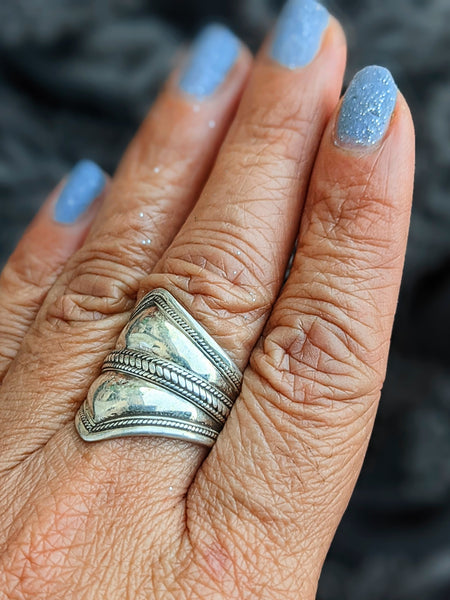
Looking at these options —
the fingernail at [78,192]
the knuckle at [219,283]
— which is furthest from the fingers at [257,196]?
the fingernail at [78,192]

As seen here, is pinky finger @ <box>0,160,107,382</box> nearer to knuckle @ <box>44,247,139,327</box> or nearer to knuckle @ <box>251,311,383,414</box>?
knuckle @ <box>44,247,139,327</box>

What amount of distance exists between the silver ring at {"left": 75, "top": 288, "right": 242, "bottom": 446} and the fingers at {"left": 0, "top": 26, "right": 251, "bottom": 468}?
0.27ft

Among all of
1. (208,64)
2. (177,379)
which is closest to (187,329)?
(177,379)

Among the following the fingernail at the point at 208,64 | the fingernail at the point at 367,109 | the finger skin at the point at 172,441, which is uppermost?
the fingernail at the point at 208,64

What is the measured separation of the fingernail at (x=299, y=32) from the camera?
1006 millimetres

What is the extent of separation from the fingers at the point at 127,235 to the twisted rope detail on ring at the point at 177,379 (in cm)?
11

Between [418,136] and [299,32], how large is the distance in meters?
0.33

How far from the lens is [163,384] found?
0.82 meters

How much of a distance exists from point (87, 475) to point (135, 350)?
7.3 inches

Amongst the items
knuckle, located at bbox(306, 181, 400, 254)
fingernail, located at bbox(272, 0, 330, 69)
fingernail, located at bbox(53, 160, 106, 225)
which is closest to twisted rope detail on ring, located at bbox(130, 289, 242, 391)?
knuckle, located at bbox(306, 181, 400, 254)

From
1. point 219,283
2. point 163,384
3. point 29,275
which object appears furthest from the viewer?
point 29,275

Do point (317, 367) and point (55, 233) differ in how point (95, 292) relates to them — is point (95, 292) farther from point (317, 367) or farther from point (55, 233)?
point (317, 367)

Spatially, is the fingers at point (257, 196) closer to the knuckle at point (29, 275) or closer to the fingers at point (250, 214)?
the fingers at point (250, 214)

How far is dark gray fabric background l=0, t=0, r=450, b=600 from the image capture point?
1148 mm
